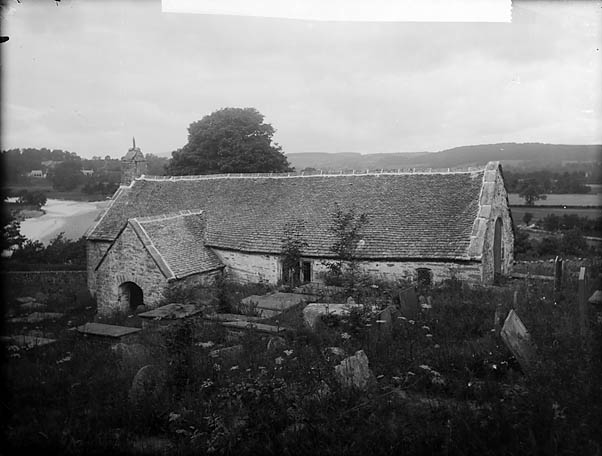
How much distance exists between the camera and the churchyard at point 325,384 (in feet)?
17.8

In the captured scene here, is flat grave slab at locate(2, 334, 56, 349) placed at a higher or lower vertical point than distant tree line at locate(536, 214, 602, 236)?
higher

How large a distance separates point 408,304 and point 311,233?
9780mm

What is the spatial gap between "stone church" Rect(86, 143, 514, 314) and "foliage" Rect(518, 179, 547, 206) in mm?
20832

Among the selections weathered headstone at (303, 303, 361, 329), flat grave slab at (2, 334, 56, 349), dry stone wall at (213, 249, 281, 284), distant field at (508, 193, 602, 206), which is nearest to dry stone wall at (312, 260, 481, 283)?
dry stone wall at (213, 249, 281, 284)

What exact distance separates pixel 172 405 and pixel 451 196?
15916 mm

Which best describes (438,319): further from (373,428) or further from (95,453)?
(95,453)

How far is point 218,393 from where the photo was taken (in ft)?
23.2

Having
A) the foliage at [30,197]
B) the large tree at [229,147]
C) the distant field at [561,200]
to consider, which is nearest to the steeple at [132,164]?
the large tree at [229,147]

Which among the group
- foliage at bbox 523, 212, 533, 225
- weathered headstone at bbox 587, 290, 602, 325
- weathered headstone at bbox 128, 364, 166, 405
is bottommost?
foliage at bbox 523, 212, 533, 225

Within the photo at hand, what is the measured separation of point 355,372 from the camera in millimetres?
6910

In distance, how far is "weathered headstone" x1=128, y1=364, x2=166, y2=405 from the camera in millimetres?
6958

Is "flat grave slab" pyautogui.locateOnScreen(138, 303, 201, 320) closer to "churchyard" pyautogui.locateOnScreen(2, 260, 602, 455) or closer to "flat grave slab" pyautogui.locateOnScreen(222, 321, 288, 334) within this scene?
"churchyard" pyautogui.locateOnScreen(2, 260, 602, 455)

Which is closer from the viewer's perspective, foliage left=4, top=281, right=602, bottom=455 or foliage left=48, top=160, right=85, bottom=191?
foliage left=4, top=281, right=602, bottom=455

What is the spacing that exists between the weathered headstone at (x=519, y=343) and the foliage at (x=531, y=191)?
3492 cm
